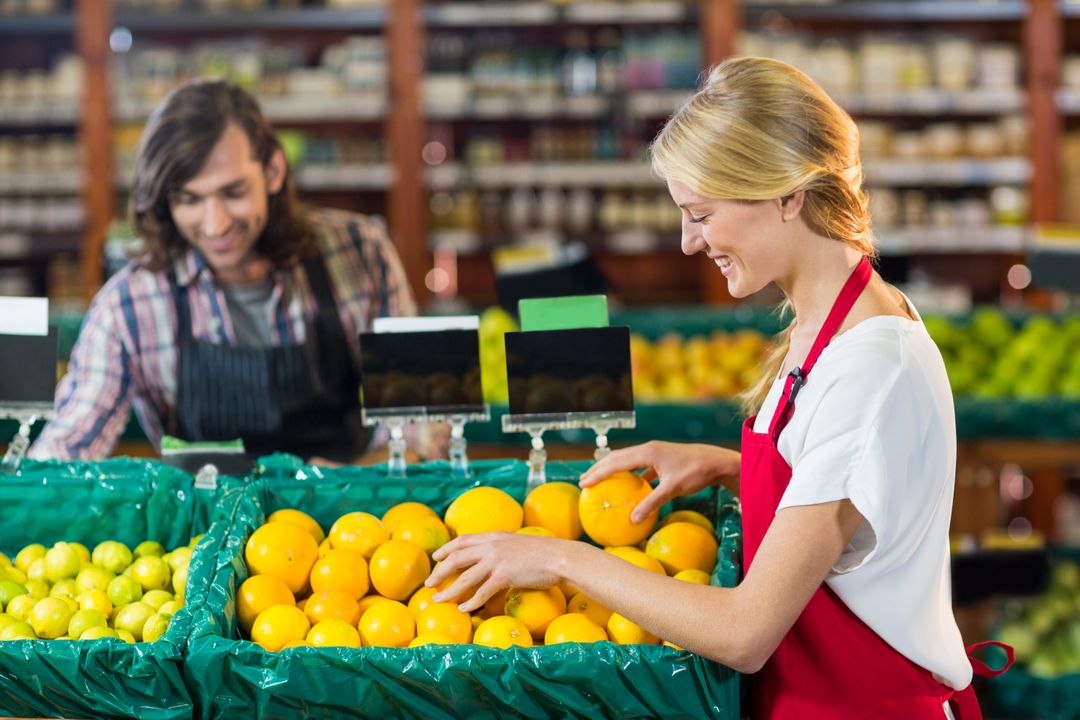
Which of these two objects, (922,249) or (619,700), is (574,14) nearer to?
(922,249)

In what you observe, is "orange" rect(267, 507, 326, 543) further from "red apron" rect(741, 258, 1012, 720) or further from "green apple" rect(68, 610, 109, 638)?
"red apron" rect(741, 258, 1012, 720)

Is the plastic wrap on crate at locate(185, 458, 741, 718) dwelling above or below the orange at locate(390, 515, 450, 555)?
below

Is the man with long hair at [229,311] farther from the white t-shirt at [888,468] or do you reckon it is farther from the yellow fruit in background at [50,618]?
the white t-shirt at [888,468]

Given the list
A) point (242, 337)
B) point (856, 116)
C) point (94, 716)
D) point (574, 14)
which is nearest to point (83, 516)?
point (94, 716)

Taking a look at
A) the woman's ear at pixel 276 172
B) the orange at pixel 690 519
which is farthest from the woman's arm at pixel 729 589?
the woman's ear at pixel 276 172

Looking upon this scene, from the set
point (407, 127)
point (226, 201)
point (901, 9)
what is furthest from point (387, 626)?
point (901, 9)

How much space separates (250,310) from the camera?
2.53 metres

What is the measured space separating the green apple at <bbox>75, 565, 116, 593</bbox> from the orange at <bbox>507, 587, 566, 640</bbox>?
58 centimetres

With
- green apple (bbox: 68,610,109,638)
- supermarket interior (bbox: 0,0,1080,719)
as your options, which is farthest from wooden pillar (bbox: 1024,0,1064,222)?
green apple (bbox: 68,610,109,638)

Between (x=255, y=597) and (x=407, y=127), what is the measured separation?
384 centimetres

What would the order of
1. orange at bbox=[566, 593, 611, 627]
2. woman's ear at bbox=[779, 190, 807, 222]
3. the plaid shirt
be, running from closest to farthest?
woman's ear at bbox=[779, 190, 807, 222]
orange at bbox=[566, 593, 611, 627]
the plaid shirt

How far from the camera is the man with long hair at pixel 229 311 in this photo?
232 centimetres

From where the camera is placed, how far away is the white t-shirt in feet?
4.15

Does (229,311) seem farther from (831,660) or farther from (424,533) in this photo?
(831,660)
